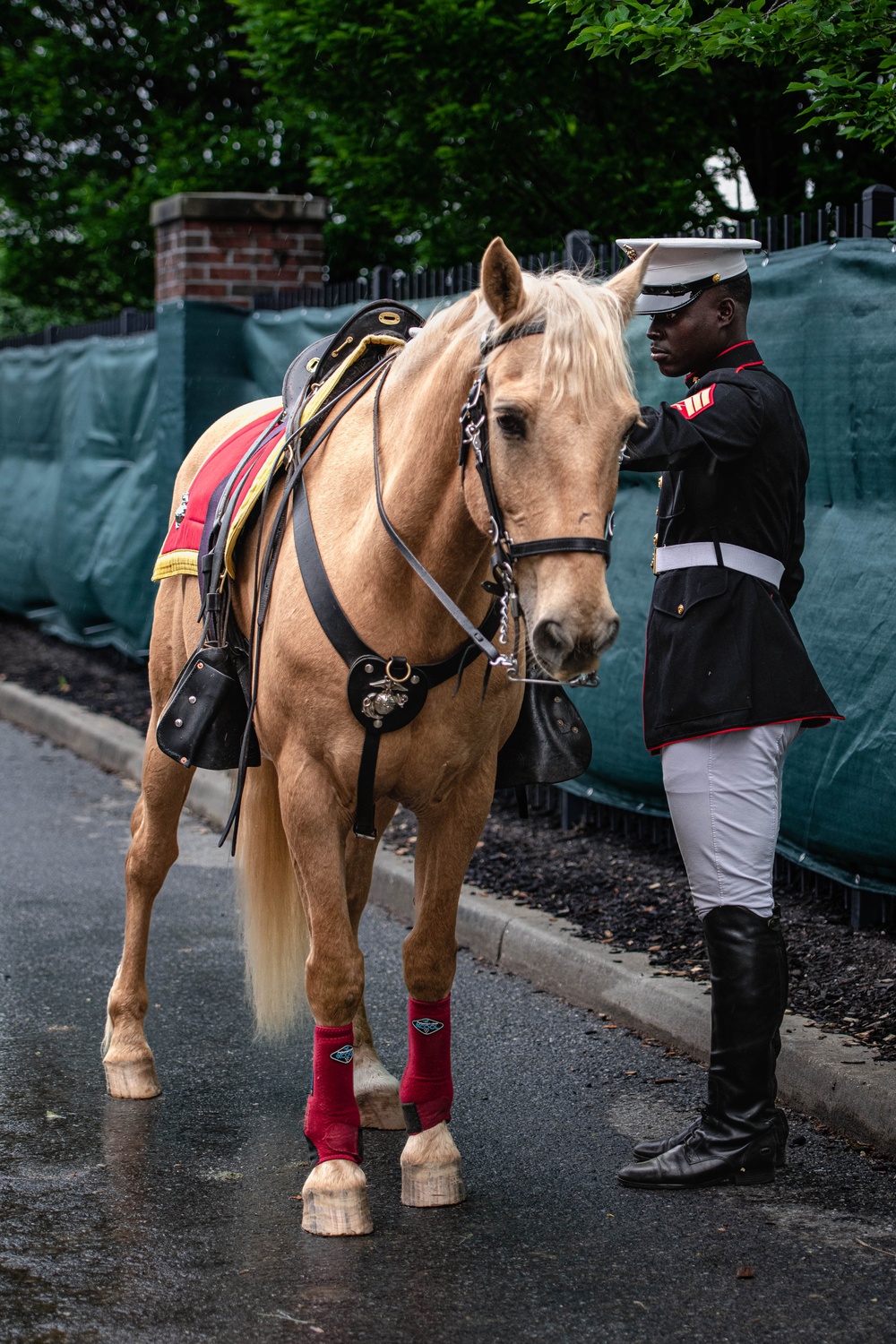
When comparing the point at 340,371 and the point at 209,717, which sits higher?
the point at 340,371

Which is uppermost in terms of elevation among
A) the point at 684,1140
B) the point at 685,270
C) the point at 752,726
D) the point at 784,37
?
the point at 784,37

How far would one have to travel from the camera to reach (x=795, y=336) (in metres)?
5.23

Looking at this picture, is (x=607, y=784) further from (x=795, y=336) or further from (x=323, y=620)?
(x=323, y=620)

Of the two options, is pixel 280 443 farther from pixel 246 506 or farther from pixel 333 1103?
pixel 333 1103

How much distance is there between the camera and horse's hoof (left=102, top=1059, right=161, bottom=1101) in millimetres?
4379

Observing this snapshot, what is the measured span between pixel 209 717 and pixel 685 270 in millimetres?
1662

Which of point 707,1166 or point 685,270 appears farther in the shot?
point 707,1166

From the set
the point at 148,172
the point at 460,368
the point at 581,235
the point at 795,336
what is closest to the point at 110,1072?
the point at 460,368

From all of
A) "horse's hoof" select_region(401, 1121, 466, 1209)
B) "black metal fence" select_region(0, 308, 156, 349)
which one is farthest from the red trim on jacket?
"black metal fence" select_region(0, 308, 156, 349)

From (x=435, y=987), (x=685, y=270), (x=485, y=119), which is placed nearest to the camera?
(x=685, y=270)

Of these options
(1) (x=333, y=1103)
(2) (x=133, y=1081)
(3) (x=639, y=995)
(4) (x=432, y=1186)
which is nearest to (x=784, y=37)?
(3) (x=639, y=995)

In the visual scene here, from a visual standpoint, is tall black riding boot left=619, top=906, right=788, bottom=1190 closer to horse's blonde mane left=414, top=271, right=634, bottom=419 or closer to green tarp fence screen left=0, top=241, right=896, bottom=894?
green tarp fence screen left=0, top=241, right=896, bottom=894

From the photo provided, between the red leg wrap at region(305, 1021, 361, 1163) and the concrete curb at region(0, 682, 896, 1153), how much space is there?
1.36 meters

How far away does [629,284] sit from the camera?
10.2 ft
